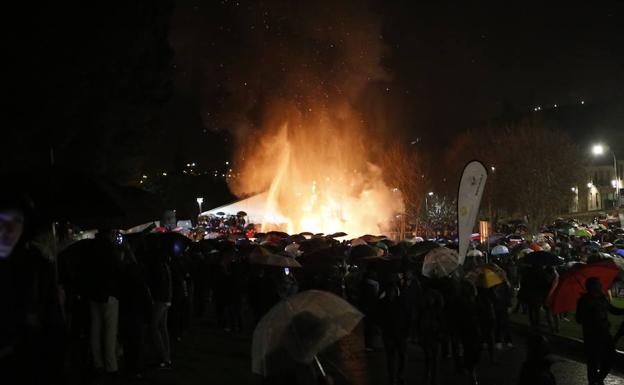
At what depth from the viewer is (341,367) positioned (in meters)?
10.3

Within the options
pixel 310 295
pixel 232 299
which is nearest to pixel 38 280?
pixel 310 295

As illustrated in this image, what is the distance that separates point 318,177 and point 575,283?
124ft

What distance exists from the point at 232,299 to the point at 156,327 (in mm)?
4459

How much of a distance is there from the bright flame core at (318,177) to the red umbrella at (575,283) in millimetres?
35270

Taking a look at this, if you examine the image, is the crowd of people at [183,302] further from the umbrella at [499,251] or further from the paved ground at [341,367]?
the umbrella at [499,251]

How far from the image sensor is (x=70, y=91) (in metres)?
19.9

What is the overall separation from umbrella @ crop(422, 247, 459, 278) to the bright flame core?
1289 inches

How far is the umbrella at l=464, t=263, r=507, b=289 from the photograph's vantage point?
10.7 metres

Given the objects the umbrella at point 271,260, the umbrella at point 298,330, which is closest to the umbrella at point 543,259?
the umbrella at point 271,260

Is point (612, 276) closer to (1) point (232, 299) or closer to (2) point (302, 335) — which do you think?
(2) point (302, 335)

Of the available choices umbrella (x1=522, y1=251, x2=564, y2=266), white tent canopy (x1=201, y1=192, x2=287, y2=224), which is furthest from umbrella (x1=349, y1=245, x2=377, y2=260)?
white tent canopy (x1=201, y1=192, x2=287, y2=224)

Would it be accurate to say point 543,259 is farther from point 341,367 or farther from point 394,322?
point 394,322

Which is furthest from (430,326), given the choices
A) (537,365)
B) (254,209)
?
(254,209)

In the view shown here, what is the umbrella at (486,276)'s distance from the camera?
420 inches
